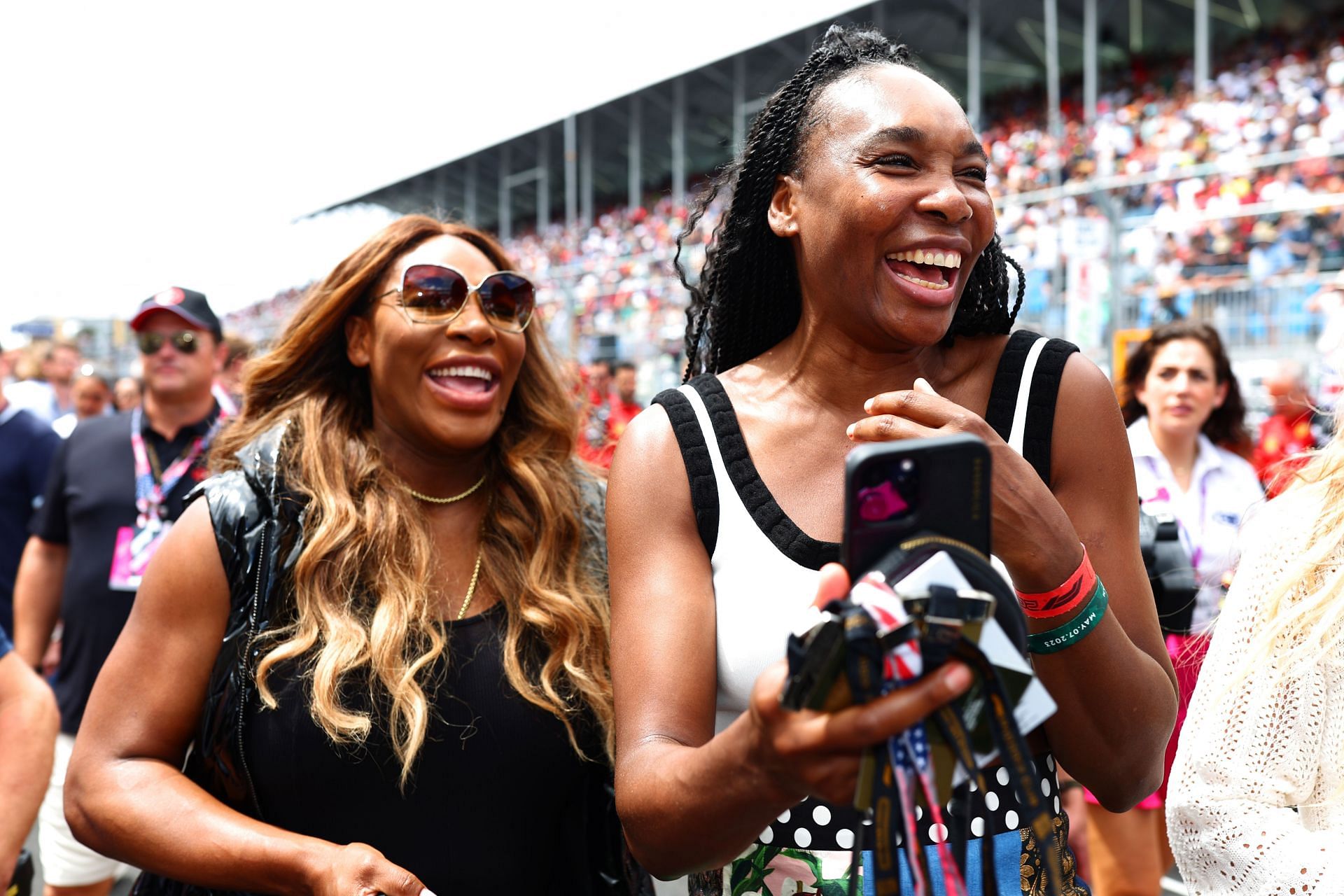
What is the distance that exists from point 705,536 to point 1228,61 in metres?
21.6

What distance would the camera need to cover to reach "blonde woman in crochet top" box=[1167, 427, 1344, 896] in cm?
158

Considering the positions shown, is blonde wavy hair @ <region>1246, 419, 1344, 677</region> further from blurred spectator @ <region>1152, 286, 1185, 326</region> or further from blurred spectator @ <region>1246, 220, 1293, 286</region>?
blurred spectator @ <region>1246, 220, 1293, 286</region>

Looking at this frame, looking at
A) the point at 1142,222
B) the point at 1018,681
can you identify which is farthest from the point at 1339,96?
the point at 1018,681

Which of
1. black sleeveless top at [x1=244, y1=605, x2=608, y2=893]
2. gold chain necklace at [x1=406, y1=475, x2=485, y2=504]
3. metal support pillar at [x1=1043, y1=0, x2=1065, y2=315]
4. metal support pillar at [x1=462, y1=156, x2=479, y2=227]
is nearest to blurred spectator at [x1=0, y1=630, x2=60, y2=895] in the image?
black sleeveless top at [x1=244, y1=605, x2=608, y2=893]

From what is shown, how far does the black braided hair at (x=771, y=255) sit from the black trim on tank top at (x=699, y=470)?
0.29 meters

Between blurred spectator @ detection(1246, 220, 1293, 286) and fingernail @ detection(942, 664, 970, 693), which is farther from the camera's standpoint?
blurred spectator @ detection(1246, 220, 1293, 286)

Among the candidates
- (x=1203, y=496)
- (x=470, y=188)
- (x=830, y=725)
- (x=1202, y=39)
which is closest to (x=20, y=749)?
(x=830, y=725)

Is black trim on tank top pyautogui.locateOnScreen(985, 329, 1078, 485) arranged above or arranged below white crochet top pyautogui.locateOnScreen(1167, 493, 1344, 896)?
above

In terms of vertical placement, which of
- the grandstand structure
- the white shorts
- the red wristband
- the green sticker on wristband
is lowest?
the white shorts

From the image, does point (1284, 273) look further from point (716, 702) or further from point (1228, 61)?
point (1228, 61)

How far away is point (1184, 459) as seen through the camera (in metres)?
4.98

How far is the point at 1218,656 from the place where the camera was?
169cm

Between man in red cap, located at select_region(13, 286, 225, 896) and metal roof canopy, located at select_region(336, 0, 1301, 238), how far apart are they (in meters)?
13.2

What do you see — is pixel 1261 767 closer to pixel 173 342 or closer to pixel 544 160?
pixel 173 342
